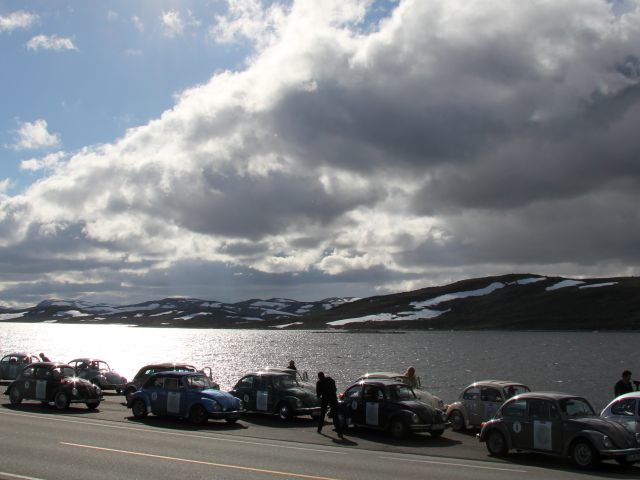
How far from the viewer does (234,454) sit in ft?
53.3

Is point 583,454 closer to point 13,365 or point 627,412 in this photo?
point 627,412

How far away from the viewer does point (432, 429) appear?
70.0ft

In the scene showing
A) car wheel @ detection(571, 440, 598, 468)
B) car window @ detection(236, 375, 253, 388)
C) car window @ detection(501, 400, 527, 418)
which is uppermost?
car window @ detection(501, 400, 527, 418)

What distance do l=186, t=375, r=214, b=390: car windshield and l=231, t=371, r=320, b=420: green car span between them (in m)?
1.89

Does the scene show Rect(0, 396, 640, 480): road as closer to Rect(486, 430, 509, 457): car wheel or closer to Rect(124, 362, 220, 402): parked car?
Rect(486, 430, 509, 457): car wheel

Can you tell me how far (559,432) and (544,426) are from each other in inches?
18.6

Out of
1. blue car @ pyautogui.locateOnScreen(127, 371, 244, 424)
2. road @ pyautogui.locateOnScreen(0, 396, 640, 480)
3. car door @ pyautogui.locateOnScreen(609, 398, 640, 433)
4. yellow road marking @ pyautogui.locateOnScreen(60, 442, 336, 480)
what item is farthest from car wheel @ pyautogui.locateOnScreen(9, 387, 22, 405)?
car door @ pyautogui.locateOnScreen(609, 398, 640, 433)

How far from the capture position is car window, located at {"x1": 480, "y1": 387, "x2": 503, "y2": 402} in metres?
22.6

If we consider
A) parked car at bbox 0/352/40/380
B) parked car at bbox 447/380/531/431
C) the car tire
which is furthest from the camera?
parked car at bbox 0/352/40/380

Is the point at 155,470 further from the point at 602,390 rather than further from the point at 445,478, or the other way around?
the point at 602,390

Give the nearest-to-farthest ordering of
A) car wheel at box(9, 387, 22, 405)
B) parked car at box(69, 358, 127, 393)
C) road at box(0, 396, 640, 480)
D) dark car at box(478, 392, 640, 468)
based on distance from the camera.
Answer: road at box(0, 396, 640, 480), dark car at box(478, 392, 640, 468), car wheel at box(9, 387, 22, 405), parked car at box(69, 358, 127, 393)

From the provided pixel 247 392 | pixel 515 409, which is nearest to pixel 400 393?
pixel 515 409

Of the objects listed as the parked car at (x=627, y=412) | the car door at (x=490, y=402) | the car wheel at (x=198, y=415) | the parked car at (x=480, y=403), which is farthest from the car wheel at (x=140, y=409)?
the parked car at (x=627, y=412)

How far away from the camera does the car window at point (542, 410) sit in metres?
17.2
